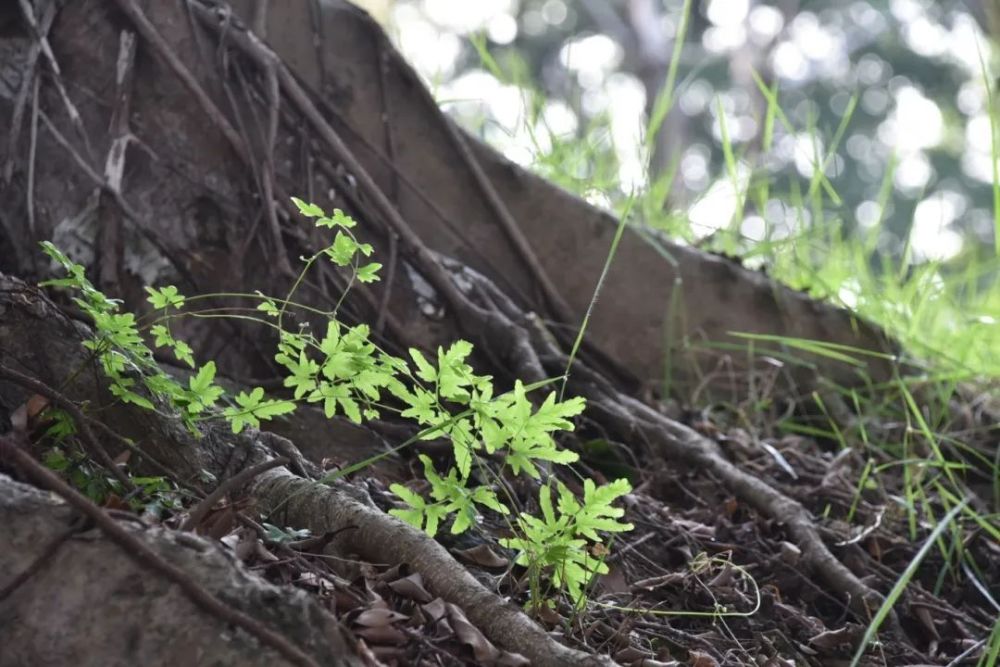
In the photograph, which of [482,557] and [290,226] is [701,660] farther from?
[290,226]

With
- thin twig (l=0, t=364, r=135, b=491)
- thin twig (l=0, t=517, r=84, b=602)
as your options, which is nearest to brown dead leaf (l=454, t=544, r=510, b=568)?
thin twig (l=0, t=364, r=135, b=491)

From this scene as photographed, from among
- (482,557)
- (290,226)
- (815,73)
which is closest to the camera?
(482,557)

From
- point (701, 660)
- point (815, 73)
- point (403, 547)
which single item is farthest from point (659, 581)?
point (815, 73)

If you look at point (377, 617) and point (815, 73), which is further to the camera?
point (815, 73)

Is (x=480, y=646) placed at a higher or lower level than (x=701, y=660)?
higher

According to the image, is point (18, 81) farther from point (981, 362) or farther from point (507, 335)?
point (981, 362)

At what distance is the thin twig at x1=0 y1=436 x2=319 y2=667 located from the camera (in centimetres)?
104

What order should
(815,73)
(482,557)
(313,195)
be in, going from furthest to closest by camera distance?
(815,73), (313,195), (482,557)

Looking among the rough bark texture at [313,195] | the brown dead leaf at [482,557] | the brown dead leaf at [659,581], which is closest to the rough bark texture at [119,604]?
the brown dead leaf at [482,557]

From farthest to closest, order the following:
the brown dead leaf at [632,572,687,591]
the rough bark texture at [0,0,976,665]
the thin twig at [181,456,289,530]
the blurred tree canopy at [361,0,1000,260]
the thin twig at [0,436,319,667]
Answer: the blurred tree canopy at [361,0,1000,260] → the rough bark texture at [0,0,976,665] → the brown dead leaf at [632,572,687,591] → the thin twig at [181,456,289,530] → the thin twig at [0,436,319,667]

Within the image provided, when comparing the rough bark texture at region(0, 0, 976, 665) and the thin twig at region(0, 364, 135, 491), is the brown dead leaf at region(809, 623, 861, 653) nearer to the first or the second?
the rough bark texture at region(0, 0, 976, 665)

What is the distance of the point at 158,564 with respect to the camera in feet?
3.52

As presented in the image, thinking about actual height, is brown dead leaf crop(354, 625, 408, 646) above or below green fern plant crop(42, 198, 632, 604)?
below

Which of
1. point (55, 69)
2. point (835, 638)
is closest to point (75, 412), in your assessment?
point (55, 69)
